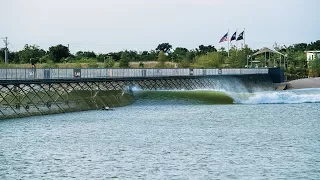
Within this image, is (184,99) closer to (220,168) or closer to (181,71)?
(181,71)

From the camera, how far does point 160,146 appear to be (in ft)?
220

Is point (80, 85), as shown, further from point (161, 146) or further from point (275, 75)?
point (275, 75)

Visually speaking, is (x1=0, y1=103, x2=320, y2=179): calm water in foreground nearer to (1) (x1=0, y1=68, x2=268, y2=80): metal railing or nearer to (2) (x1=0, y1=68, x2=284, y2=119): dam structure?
(2) (x1=0, y1=68, x2=284, y2=119): dam structure

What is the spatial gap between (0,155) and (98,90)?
192ft

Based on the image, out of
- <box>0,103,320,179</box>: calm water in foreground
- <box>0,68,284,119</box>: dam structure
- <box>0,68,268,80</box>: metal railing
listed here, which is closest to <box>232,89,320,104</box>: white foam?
<box>0,68,284,119</box>: dam structure

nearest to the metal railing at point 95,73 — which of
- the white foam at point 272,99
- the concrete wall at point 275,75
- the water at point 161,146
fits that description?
the water at point 161,146

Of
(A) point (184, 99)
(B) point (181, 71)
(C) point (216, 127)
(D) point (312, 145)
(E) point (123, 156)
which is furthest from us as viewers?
(B) point (181, 71)

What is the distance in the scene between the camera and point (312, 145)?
68.6 m

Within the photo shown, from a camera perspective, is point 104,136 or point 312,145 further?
point 104,136

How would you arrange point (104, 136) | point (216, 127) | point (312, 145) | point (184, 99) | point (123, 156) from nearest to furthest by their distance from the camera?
1. point (123, 156)
2. point (312, 145)
3. point (104, 136)
4. point (216, 127)
5. point (184, 99)

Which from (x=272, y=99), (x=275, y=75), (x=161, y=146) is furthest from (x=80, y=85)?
(x=275, y=75)

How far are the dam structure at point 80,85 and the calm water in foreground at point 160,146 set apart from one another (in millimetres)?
4590

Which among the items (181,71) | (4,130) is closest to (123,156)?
(4,130)

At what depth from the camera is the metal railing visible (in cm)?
9762
